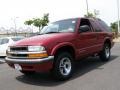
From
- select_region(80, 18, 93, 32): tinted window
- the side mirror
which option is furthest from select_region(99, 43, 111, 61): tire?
the side mirror

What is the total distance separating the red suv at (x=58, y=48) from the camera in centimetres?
644

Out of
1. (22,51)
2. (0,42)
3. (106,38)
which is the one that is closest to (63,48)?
(22,51)

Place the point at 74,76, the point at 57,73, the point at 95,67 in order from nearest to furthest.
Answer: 1. the point at 57,73
2. the point at 74,76
3. the point at 95,67

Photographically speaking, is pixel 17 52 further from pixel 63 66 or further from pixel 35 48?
pixel 63 66

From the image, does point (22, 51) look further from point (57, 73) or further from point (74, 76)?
point (74, 76)

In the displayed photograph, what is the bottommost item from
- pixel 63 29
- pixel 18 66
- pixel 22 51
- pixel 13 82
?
pixel 13 82

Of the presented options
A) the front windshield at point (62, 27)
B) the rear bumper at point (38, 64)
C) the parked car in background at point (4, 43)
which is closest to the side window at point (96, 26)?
the front windshield at point (62, 27)

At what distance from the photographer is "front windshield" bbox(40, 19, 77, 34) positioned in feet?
25.8

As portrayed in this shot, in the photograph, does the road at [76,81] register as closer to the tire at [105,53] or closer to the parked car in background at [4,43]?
the tire at [105,53]

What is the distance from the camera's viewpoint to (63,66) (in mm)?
7055

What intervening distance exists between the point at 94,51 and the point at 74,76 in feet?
5.54

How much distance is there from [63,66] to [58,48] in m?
0.60

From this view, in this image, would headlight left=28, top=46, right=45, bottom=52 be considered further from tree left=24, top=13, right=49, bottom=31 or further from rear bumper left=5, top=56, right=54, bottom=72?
tree left=24, top=13, right=49, bottom=31

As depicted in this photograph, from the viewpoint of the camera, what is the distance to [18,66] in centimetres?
678
